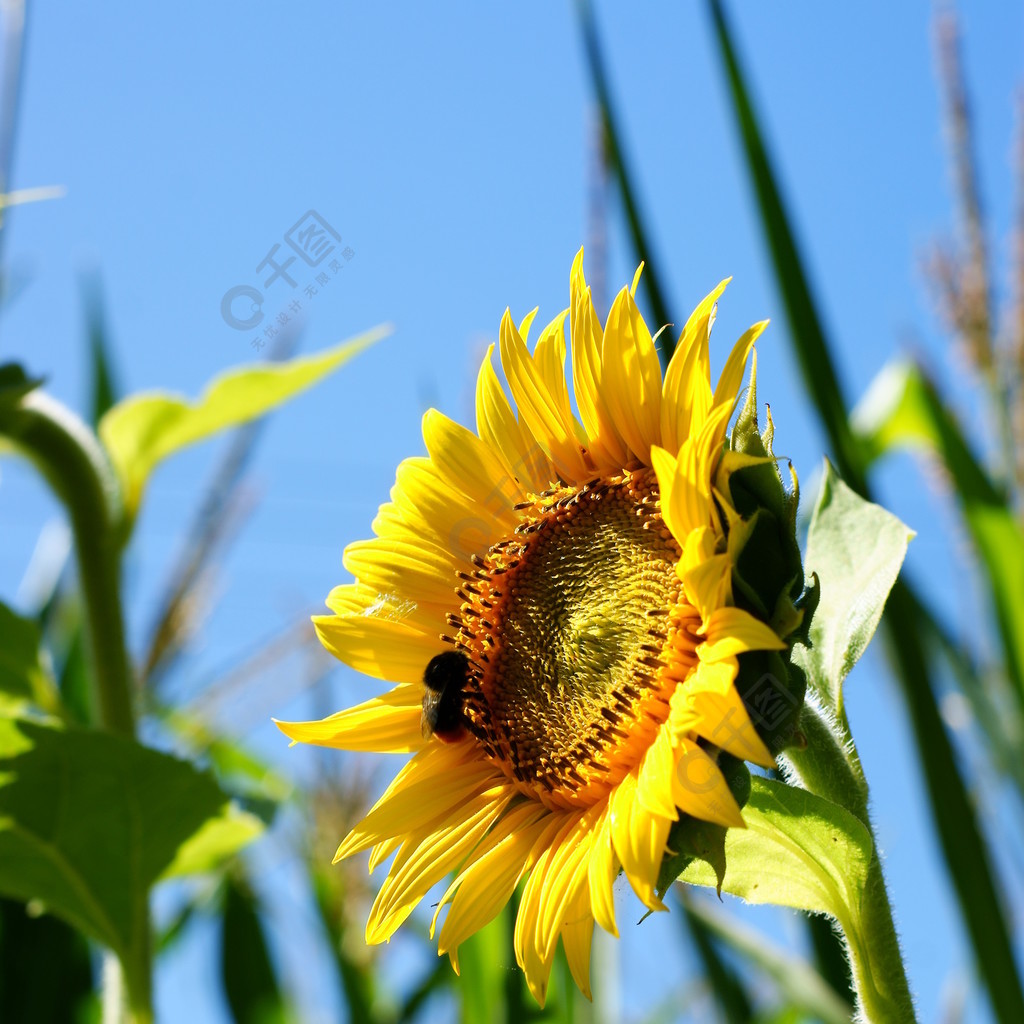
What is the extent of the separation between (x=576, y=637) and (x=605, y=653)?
4 centimetres

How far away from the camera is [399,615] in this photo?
3.13 ft

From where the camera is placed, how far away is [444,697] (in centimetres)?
88

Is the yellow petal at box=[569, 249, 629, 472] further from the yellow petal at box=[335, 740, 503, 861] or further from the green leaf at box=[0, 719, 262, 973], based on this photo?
the green leaf at box=[0, 719, 262, 973]

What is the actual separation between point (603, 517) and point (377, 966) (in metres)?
1.54

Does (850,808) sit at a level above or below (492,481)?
below

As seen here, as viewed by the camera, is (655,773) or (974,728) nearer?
(655,773)

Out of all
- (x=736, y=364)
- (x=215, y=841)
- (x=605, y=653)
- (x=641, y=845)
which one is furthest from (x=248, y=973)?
(x=736, y=364)

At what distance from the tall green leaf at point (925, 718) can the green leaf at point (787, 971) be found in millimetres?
138

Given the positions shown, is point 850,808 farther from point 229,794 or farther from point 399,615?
point 229,794

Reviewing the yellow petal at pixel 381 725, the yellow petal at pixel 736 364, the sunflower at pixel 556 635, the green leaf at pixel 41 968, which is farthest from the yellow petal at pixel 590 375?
the green leaf at pixel 41 968

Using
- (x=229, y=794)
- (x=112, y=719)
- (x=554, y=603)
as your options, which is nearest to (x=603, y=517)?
(x=554, y=603)

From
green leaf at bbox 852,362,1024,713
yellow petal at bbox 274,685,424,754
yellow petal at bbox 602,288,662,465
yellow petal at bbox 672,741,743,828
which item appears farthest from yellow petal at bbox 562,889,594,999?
green leaf at bbox 852,362,1024,713

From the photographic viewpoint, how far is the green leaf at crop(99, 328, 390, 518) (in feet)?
3.97

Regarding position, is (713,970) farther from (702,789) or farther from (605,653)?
(702,789)
